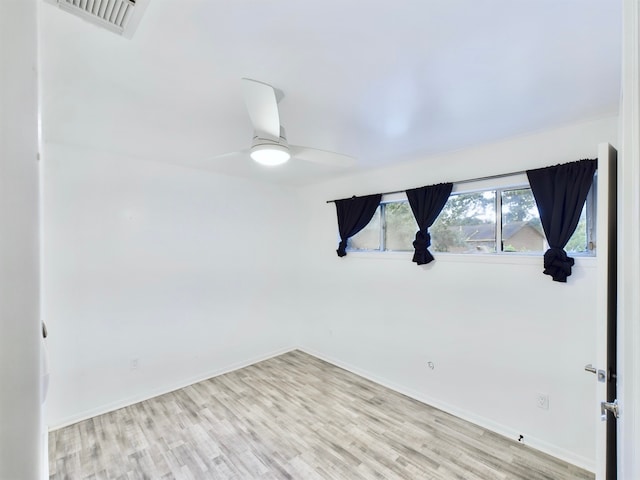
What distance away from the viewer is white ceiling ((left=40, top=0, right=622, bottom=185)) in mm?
1162

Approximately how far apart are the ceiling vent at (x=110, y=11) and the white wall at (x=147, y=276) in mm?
2057

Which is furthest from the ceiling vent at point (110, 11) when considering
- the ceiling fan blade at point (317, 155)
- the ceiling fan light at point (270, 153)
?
the ceiling fan blade at point (317, 155)

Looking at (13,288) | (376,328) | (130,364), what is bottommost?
(130,364)

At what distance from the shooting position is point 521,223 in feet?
8.18

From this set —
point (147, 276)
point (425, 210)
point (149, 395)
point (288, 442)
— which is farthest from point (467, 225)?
point (149, 395)

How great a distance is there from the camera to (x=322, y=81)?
1.61m

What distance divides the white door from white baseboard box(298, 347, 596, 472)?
1.11 meters

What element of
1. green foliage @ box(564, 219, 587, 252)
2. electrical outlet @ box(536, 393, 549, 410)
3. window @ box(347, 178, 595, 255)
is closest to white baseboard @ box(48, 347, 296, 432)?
window @ box(347, 178, 595, 255)

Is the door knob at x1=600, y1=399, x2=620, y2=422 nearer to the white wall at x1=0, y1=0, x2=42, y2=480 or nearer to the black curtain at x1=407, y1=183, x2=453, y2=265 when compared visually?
the white wall at x1=0, y1=0, x2=42, y2=480

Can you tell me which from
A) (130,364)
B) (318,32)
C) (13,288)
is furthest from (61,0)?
(130,364)

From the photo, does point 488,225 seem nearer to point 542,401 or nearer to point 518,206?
point 518,206

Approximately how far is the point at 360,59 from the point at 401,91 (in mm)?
411

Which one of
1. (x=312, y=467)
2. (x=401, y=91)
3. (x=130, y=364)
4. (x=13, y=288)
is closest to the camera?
(x=13, y=288)

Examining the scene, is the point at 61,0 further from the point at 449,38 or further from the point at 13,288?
the point at 449,38
